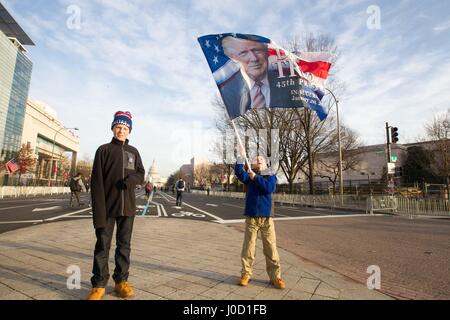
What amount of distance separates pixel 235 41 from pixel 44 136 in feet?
280

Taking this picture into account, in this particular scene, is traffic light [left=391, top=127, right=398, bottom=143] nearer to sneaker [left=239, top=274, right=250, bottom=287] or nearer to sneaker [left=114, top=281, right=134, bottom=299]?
sneaker [left=239, top=274, right=250, bottom=287]

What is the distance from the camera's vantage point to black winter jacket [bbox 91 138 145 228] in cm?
315

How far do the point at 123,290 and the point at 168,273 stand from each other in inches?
38.2

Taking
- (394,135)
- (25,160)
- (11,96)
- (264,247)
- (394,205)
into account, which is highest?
(11,96)

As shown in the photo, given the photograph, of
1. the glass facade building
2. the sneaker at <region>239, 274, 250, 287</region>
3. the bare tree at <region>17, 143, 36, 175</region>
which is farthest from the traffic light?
the glass facade building

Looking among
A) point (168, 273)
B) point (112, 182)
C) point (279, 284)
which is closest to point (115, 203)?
point (112, 182)

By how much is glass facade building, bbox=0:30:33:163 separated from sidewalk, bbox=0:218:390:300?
6081 centimetres

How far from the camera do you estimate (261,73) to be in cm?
511

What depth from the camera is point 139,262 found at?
456 centimetres

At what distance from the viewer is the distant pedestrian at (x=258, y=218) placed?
3.63 metres

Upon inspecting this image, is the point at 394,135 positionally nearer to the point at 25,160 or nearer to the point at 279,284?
the point at 279,284

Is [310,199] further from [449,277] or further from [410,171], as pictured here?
[410,171]

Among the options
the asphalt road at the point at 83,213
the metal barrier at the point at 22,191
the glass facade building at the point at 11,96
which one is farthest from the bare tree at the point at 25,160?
the asphalt road at the point at 83,213

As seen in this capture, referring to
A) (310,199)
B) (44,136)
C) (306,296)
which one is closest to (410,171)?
(310,199)
